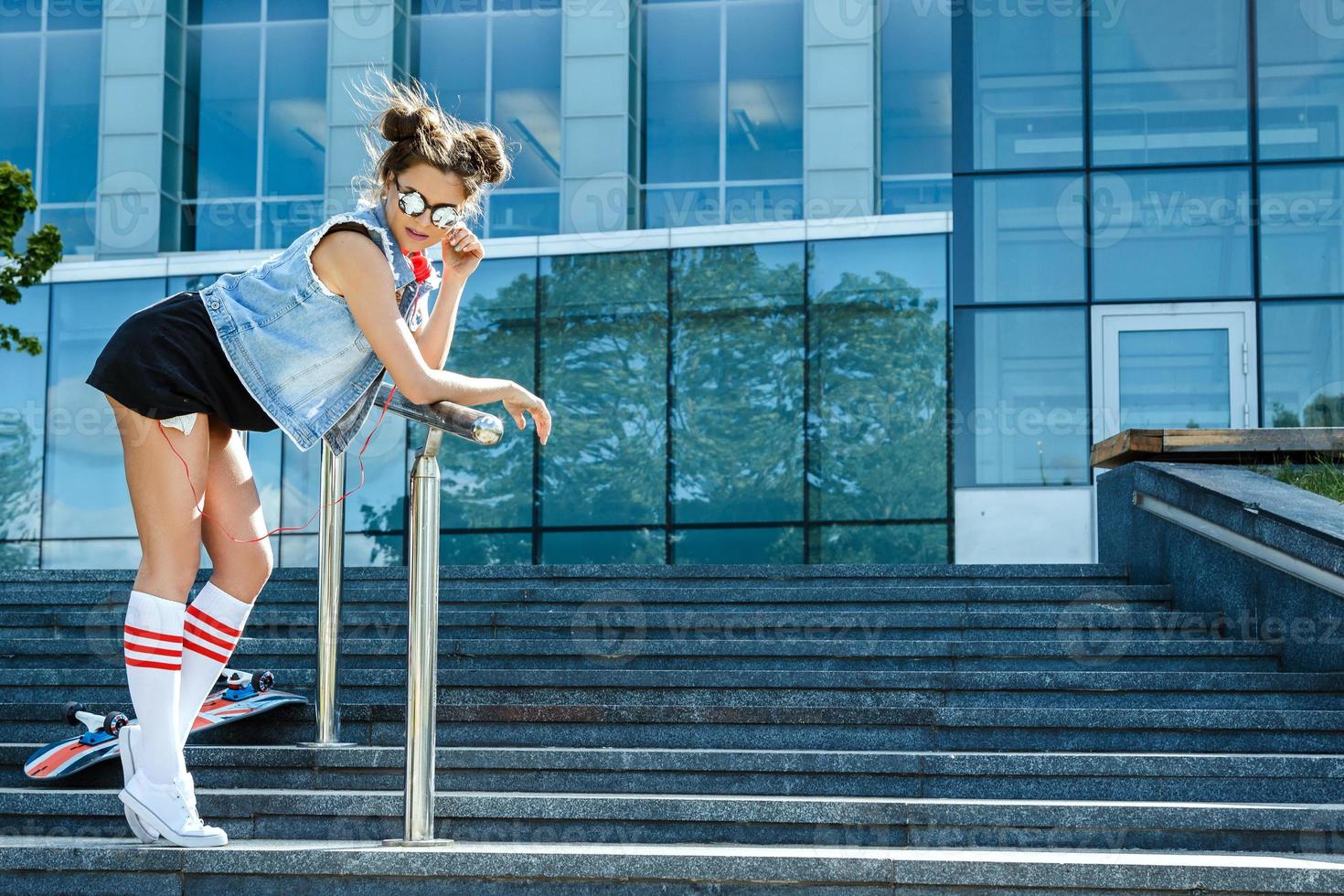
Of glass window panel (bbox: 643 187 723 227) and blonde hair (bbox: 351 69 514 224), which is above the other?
glass window panel (bbox: 643 187 723 227)

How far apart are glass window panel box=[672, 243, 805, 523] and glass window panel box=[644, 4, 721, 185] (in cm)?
245

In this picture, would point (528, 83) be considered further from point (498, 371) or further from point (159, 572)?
point (159, 572)

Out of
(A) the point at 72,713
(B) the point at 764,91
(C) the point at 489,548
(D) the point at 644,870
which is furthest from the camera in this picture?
(B) the point at 764,91

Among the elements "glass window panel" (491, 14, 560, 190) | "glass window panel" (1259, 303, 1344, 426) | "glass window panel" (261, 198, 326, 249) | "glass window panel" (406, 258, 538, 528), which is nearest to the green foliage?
"glass window panel" (406, 258, 538, 528)

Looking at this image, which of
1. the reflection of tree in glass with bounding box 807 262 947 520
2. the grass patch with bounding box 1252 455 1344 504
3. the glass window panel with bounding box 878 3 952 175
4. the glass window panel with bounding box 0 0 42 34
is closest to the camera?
the grass patch with bounding box 1252 455 1344 504

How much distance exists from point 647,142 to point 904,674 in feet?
46.0

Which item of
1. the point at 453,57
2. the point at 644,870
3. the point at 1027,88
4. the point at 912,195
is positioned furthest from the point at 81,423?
the point at 644,870

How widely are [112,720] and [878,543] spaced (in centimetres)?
1166

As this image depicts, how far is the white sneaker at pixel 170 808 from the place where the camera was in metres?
2.98

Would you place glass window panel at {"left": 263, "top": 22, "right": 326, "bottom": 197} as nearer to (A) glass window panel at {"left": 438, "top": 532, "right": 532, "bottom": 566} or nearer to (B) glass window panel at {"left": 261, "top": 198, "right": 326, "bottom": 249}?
(B) glass window panel at {"left": 261, "top": 198, "right": 326, "bottom": 249}

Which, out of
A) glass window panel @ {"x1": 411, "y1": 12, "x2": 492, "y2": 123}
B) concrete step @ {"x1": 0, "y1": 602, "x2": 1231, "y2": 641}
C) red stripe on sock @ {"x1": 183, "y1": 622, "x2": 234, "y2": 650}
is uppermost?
glass window panel @ {"x1": 411, "y1": 12, "x2": 492, "y2": 123}

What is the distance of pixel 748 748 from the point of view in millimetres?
4172

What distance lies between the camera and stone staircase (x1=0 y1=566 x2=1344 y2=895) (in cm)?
290

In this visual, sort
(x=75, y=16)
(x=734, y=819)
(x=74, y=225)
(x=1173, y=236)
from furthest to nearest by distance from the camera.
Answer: (x=75, y=16) < (x=74, y=225) < (x=1173, y=236) < (x=734, y=819)
